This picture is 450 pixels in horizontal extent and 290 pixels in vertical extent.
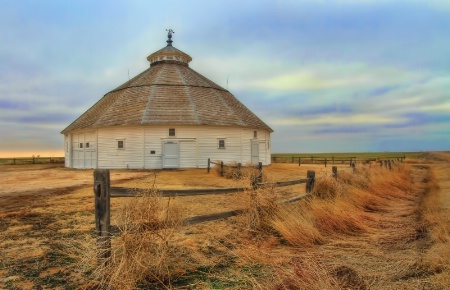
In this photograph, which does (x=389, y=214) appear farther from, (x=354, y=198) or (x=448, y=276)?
(x=448, y=276)

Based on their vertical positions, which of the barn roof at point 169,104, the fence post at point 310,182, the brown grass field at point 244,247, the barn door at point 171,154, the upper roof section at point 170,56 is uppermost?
the upper roof section at point 170,56

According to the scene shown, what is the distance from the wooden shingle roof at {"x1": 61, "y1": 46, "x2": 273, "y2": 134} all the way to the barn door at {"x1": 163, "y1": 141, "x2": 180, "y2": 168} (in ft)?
5.97

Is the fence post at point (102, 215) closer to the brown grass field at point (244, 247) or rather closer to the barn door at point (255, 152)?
the brown grass field at point (244, 247)

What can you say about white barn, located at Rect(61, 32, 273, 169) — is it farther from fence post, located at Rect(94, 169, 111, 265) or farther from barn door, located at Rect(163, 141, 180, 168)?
fence post, located at Rect(94, 169, 111, 265)

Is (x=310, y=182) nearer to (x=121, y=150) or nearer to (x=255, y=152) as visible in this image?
(x=121, y=150)

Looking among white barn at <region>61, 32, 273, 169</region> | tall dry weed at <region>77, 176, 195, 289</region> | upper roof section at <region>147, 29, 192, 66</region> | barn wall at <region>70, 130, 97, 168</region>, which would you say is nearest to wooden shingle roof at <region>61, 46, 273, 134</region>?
white barn at <region>61, 32, 273, 169</region>

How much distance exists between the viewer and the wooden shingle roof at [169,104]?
29.2 metres

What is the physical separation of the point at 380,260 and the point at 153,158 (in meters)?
24.9

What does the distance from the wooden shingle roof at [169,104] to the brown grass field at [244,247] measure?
63.9 ft

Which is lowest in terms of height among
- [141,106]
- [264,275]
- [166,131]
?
[264,275]

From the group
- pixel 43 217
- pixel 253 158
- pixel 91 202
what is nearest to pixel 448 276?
pixel 43 217

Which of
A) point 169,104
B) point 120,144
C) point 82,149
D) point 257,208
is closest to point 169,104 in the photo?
point 169,104

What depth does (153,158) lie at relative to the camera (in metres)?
28.6

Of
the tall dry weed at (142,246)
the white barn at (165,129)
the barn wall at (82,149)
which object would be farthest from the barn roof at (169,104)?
the tall dry weed at (142,246)
